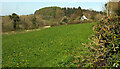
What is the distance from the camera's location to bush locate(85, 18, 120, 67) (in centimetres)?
388

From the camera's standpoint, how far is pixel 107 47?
3.99 meters

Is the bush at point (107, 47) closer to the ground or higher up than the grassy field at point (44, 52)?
higher up

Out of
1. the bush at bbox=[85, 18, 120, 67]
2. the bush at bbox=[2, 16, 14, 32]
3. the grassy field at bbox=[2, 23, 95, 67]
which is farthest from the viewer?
the bush at bbox=[2, 16, 14, 32]

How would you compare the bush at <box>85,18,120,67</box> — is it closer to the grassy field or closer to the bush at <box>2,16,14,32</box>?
the grassy field

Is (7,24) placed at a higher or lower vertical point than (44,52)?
higher

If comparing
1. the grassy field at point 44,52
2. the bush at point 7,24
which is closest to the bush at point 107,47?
the grassy field at point 44,52

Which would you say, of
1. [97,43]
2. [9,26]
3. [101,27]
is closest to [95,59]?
[97,43]

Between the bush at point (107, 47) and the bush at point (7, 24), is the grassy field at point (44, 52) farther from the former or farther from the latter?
the bush at point (7, 24)

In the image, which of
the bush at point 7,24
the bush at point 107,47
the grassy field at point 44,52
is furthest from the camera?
the bush at point 7,24

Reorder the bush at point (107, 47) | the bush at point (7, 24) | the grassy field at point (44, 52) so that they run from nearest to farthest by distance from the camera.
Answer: the bush at point (107, 47) < the grassy field at point (44, 52) < the bush at point (7, 24)

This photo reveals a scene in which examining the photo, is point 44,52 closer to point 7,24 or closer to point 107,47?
point 107,47

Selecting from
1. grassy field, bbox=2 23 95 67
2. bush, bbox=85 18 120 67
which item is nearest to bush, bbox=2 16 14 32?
grassy field, bbox=2 23 95 67

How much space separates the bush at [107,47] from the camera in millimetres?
3881

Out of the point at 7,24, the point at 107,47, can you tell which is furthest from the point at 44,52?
the point at 7,24
